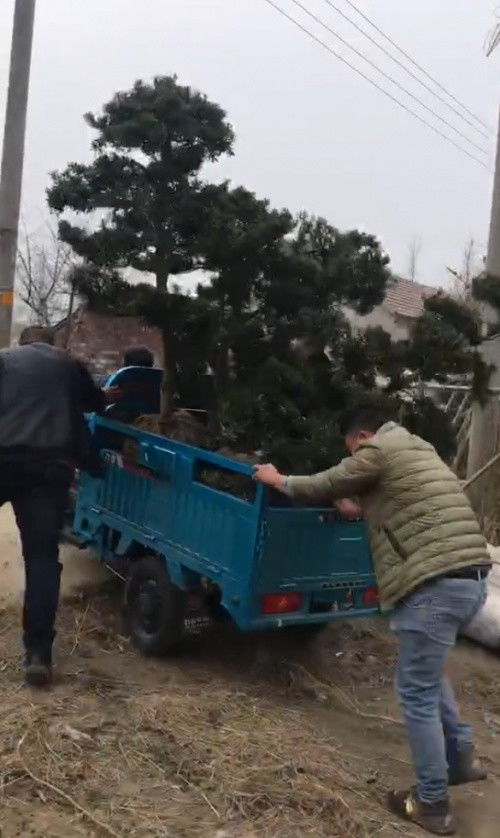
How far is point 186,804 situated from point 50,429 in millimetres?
2064

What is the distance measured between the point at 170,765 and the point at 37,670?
1.09m

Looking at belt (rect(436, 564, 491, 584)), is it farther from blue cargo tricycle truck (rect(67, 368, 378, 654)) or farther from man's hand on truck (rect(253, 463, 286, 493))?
blue cargo tricycle truck (rect(67, 368, 378, 654))

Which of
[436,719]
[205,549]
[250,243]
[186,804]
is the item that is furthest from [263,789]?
[250,243]

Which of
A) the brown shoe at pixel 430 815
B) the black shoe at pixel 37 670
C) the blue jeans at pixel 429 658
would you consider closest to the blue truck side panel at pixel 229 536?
the black shoe at pixel 37 670

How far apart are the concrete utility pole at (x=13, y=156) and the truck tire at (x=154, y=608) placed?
17.2 feet

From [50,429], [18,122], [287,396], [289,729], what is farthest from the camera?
[18,122]

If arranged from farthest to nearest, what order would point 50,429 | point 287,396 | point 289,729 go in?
1. point 287,396
2. point 50,429
3. point 289,729

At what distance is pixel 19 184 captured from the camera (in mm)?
10227

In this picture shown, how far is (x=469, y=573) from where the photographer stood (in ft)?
12.3

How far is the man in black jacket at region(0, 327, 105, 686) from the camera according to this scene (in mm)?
4789

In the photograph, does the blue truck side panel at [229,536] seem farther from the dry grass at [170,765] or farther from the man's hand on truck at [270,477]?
the dry grass at [170,765]

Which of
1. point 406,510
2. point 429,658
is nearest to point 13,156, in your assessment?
point 406,510

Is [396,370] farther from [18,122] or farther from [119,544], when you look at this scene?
[18,122]

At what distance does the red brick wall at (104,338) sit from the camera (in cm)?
617
